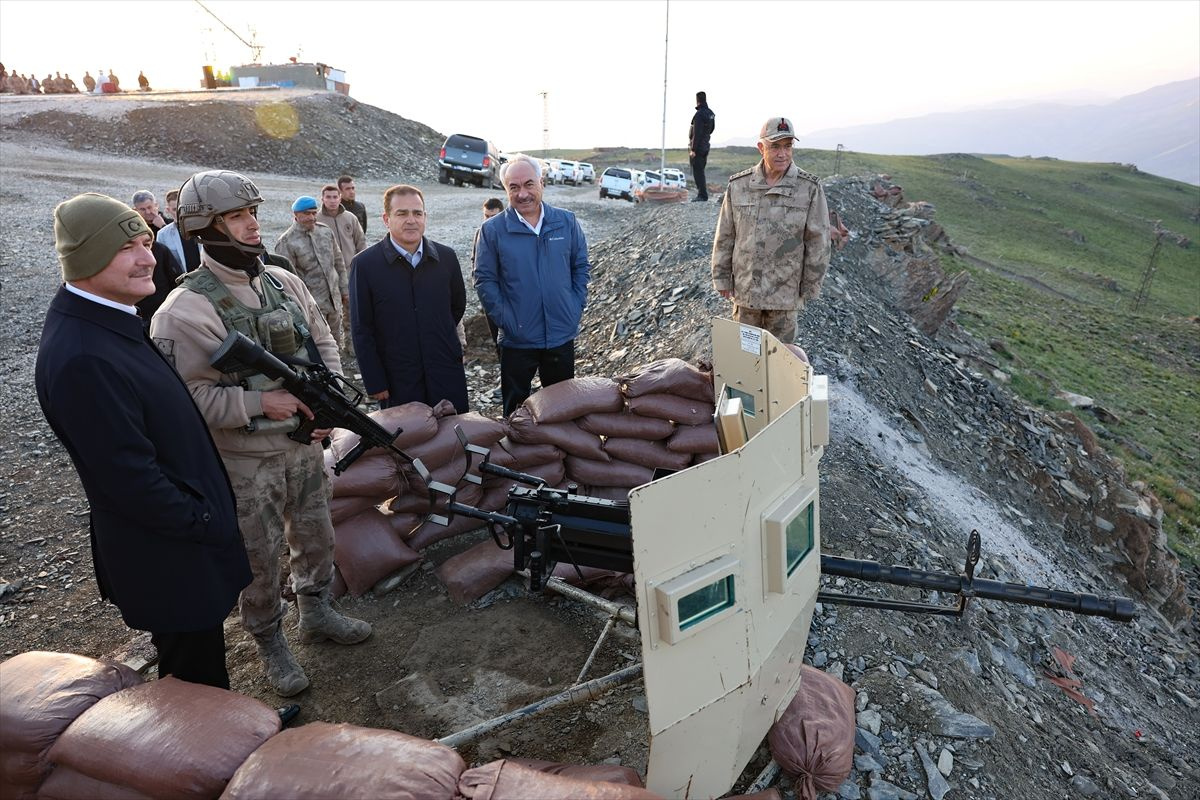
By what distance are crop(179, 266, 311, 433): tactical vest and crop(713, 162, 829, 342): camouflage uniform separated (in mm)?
3247

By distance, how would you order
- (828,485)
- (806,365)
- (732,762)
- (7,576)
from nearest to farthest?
(732,762), (806,365), (7,576), (828,485)

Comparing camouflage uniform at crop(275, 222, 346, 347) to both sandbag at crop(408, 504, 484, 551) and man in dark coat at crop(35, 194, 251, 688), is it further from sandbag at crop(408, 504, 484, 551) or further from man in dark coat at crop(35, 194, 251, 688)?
man in dark coat at crop(35, 194, 251, 688)

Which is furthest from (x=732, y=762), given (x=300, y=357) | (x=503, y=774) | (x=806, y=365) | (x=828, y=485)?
(x=828, y=485)

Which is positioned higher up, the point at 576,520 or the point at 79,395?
the point at 79,395

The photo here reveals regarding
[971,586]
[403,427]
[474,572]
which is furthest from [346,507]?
[971,586]

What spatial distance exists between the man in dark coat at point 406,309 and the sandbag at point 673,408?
1.17 meters

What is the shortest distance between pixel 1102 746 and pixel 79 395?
4.86 meters

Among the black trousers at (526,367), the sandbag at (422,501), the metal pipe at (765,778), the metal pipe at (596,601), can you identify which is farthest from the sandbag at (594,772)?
the black trousers at (526,367)

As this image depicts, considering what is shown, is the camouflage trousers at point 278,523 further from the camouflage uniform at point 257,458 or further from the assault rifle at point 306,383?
the assault rifle at point 306,383

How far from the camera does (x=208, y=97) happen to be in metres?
27.6

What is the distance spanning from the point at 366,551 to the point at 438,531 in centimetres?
42

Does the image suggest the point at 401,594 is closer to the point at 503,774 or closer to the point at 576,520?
the point at 576,520

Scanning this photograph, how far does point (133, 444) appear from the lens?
2195 millimetres

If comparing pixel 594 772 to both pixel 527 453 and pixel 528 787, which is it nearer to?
pixel 528 787
